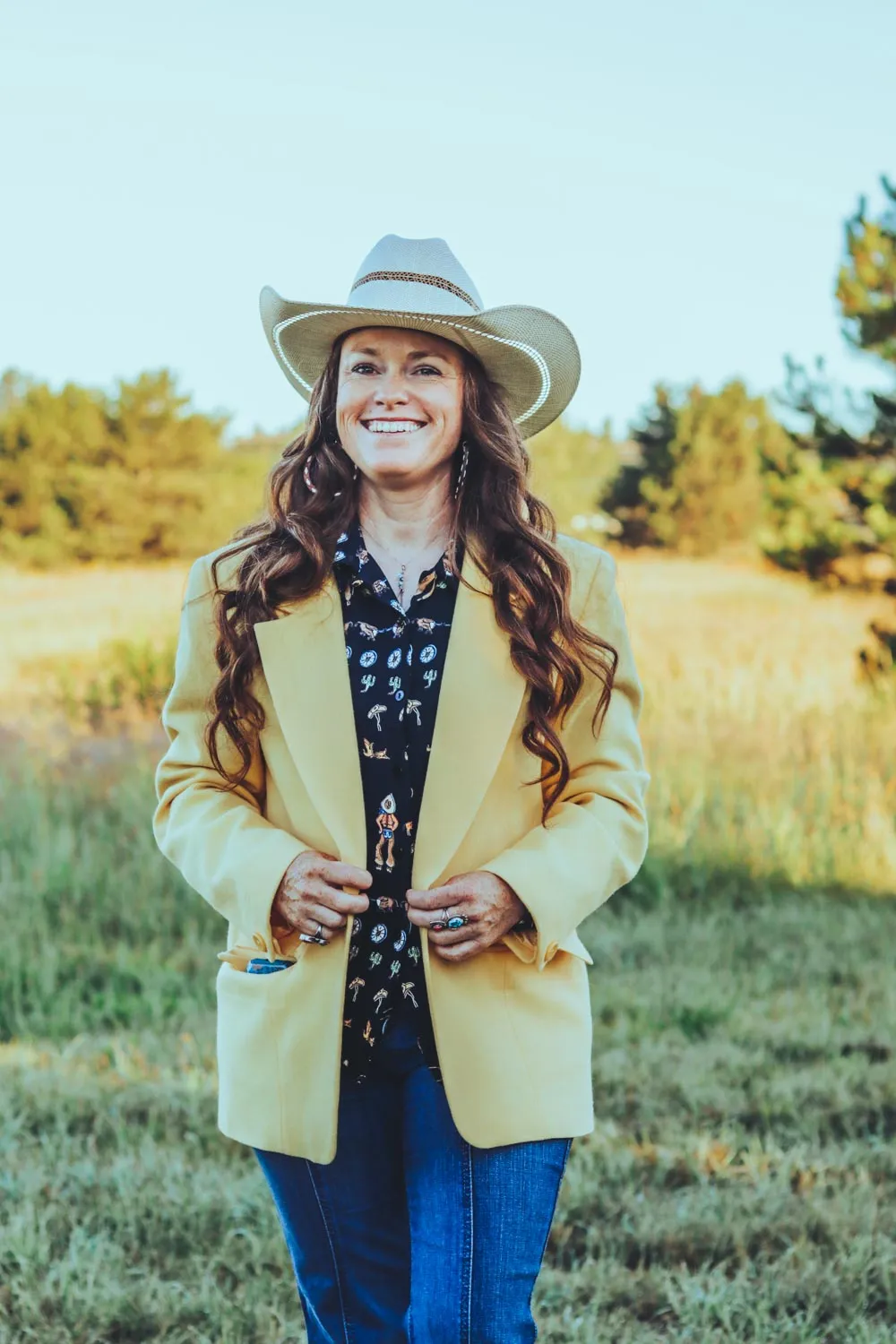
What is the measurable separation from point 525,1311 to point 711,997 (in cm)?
352

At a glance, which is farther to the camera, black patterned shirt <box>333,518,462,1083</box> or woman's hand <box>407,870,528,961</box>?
black patterned shirt <box>333,518,462,1083</box>

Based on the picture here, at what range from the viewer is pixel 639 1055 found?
16.2ft

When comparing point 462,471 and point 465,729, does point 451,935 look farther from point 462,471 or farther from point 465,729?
point 462,471

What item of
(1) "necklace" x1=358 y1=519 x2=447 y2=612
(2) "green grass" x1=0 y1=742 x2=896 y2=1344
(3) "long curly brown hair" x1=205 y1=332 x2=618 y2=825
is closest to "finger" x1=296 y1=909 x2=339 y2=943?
(3) "long curly brown hair" x1=205 y1=332 x2=618 y2=825

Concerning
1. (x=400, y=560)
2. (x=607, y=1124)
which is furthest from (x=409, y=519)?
(x=607, y=1124)

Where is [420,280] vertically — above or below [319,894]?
above

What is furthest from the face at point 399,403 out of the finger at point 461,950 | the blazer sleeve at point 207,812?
the finger at point 461,950

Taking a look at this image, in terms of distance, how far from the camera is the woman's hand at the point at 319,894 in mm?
2064

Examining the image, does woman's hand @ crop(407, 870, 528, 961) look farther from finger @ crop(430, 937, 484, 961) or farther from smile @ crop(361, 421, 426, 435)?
smile @ crop(361, 421, 426, 435)

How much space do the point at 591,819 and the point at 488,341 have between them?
2.61ft

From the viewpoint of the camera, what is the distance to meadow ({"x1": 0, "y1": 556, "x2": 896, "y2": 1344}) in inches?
131

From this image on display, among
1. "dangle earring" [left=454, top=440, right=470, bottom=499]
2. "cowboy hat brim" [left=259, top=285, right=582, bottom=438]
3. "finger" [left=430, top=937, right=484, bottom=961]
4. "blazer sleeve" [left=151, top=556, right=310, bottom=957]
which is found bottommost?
"finger" [left=430, top=937, right=484, bottom=961]

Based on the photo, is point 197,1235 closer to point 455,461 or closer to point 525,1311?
point 525,1311

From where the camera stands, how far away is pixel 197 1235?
361 centimetres
